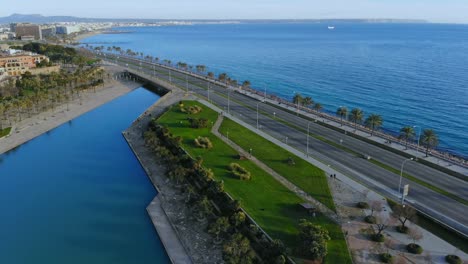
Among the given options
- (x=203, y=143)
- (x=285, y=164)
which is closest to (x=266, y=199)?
(x=285, y=164)

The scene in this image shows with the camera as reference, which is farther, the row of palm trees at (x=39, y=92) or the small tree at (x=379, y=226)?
the row of palm trees at (x=39, y=92)

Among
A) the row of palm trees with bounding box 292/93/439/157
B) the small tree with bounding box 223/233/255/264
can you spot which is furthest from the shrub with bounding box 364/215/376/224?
the row of palm trees with bounding box 292/93/439/157

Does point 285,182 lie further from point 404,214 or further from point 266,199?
point 404,214

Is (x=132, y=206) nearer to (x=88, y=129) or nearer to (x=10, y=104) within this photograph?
(x=88, y=129)

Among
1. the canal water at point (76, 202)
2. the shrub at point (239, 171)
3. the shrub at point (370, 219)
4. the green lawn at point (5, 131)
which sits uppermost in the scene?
the shrub at point (239, 171)

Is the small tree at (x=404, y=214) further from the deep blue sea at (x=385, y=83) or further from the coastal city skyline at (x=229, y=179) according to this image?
the deep blue sea at (x=385, y=83)

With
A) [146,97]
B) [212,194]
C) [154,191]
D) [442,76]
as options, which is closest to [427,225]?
[212,194]

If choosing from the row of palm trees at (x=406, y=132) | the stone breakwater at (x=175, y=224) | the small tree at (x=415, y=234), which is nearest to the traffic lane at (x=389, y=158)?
the row of palm trees at (x=406, y=132)
